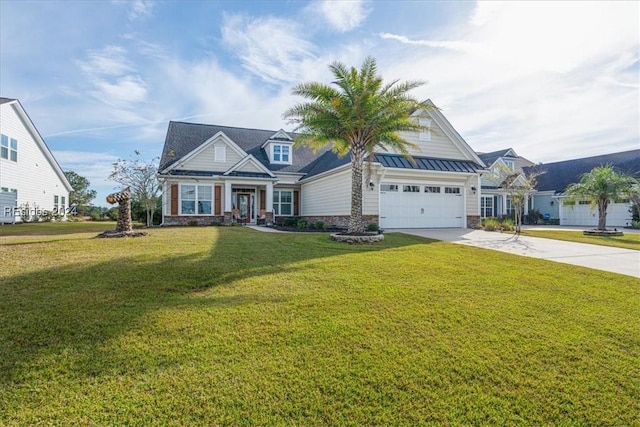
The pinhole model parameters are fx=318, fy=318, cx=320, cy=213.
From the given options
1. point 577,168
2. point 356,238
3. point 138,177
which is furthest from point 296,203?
point 577,168

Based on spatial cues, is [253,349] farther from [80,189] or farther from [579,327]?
[80,189]

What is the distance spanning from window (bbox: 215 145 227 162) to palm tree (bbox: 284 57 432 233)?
10.3 m

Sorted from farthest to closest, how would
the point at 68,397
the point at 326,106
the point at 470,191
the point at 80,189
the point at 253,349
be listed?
the point at 80,189 < the point at 470,191 < the point at 326,106 < the point at 253,349 < the point at 68,397

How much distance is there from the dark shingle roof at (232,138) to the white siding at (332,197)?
9.06 ft

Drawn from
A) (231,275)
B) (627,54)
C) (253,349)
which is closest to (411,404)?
(253,349)

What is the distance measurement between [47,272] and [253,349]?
463cm

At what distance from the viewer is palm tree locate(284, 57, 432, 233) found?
37.5ft

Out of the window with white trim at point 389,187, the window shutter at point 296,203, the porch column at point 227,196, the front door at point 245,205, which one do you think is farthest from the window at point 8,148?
the window with white trim at point 389,187

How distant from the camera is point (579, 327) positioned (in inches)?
157

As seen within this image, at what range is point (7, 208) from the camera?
19.6 metres

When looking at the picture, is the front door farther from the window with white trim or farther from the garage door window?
the garage door window

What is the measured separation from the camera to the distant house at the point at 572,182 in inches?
930

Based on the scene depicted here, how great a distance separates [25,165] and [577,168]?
4347 centimetres

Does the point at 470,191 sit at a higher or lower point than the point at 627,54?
lower
